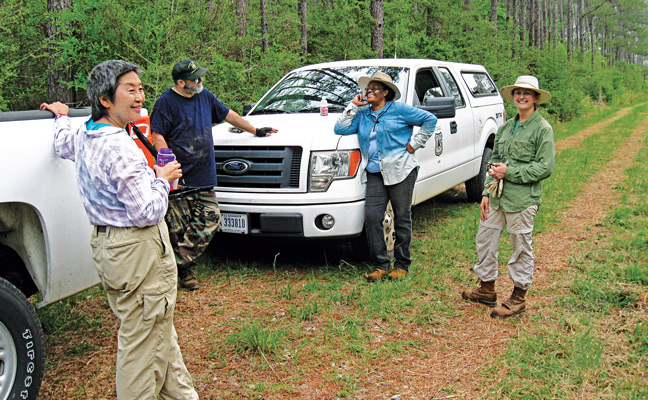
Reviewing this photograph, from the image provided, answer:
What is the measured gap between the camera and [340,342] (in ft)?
12.7

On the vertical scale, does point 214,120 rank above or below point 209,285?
above

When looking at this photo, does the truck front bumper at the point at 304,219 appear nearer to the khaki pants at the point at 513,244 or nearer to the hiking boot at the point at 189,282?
the hiking boot at the point at 189,282

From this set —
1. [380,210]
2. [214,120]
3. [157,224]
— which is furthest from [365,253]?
[157,224]

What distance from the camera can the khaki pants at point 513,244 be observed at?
420 centimetres

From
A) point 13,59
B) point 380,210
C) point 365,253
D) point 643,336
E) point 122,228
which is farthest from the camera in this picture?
point 13,59

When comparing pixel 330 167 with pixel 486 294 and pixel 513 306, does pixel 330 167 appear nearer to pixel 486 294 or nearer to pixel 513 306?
pixel 486 294

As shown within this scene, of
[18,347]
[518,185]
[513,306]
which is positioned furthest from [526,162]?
[18,347]

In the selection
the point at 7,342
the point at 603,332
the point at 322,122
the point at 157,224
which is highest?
the point at 322,122

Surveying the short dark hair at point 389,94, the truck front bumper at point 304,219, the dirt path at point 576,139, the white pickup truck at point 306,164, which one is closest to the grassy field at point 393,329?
the truck front bumper at point 304,219

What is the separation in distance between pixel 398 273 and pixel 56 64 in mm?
5323

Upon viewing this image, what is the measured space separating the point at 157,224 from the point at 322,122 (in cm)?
298

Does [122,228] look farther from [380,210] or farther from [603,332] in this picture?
[603,332]

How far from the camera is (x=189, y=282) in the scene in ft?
16.0

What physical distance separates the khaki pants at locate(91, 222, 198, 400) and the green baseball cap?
2.17 m
